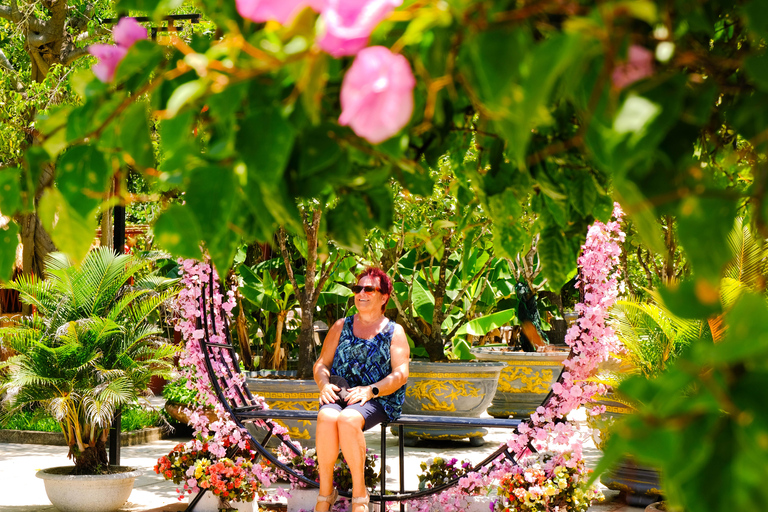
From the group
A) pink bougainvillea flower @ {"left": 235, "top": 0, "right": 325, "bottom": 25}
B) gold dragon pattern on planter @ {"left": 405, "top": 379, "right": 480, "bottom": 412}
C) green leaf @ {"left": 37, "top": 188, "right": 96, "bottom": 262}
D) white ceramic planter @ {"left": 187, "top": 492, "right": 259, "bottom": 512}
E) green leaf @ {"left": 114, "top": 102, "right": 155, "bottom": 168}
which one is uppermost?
pink bougainvillea flower @ {"left": 235, "top": 0, "right": 325, "bottom": 25}

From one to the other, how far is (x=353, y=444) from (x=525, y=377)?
5660 mm

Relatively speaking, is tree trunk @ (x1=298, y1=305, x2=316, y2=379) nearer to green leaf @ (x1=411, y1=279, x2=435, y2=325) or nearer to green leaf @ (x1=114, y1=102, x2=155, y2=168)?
green leaf @ (x1=411, y1=279, x2=435, y2=325)

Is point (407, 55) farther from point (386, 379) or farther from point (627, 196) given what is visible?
point (386, 379)

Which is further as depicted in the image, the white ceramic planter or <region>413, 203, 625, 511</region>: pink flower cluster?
the white ceramic planter

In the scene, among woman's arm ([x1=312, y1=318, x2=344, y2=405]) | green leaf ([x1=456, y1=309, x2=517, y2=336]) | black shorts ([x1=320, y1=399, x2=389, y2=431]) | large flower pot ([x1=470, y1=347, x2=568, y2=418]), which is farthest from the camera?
green leaf ([x1=456, y1=309, x2=517, y2=336])

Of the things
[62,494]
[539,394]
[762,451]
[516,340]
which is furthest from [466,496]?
[516,340]

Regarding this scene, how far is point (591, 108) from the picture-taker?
621 mm

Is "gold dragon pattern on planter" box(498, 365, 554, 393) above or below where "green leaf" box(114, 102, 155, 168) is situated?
below

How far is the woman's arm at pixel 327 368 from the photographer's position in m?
5.41

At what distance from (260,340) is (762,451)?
10.6 meters

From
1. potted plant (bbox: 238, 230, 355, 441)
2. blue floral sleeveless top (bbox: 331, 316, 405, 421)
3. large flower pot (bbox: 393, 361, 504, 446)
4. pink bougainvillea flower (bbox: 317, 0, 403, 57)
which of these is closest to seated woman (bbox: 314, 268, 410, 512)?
blue floral sleeveless top (bbox: 331, 316, 405, 421)

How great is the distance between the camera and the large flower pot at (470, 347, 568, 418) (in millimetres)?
10289

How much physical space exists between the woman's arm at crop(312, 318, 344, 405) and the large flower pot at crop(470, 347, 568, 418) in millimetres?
4753

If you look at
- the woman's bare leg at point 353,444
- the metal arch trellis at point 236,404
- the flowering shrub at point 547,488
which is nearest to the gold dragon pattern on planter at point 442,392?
the metal arch trellis at point 236,404
